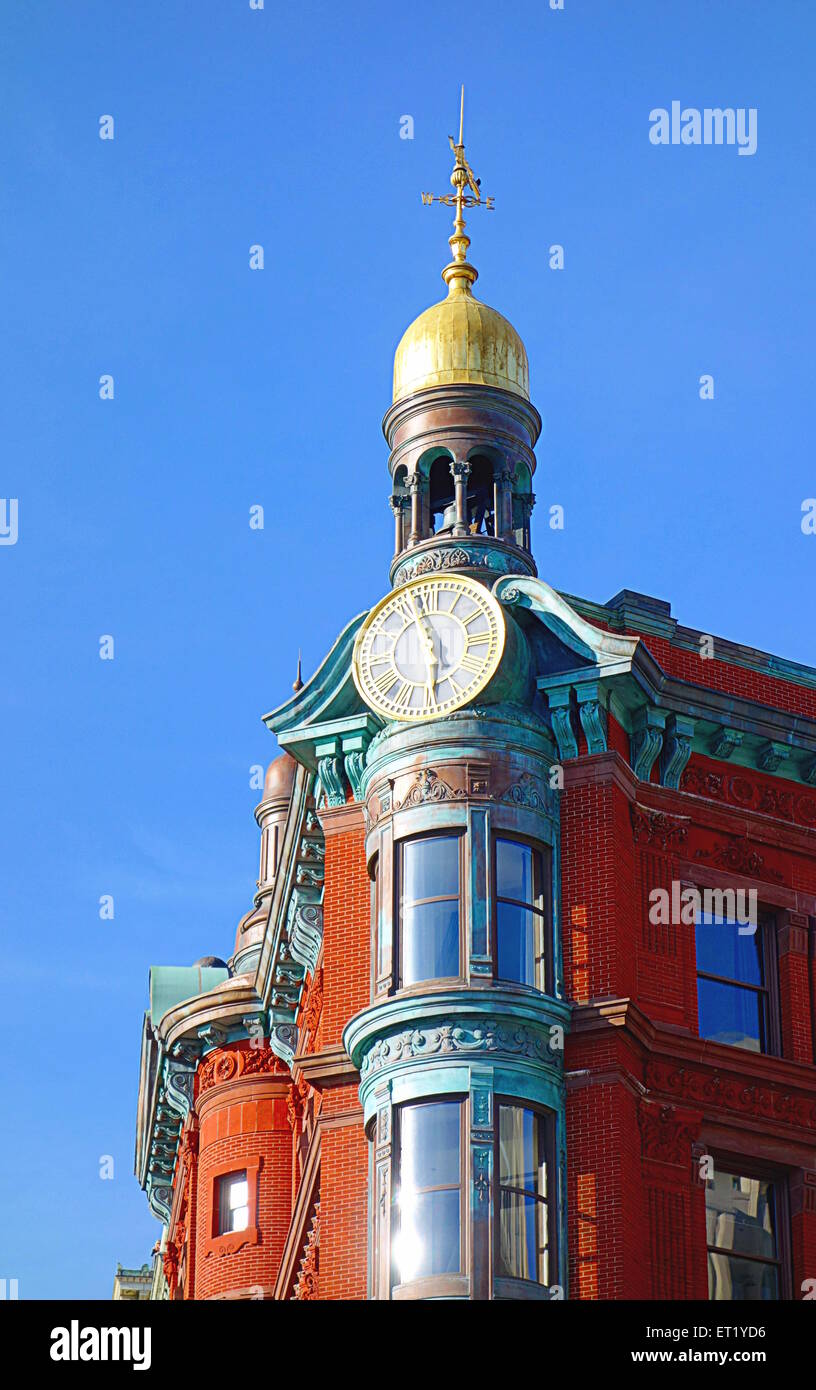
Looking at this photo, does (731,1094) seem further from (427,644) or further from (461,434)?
(461,434)

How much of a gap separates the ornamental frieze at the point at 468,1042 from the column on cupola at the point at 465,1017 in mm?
19

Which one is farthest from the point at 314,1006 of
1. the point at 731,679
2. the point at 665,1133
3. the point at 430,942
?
the point at 731,679

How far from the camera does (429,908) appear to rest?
131ft

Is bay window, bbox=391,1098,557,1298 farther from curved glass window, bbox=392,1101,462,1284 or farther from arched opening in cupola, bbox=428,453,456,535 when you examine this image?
arched opening in cupola, bbox=428,453,456,535

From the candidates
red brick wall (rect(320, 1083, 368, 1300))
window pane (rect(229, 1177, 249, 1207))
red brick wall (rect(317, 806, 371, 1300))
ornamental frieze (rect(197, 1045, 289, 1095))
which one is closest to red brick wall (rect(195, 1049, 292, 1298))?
ornamental frieze (rect(197, 1045, 289, 1095))

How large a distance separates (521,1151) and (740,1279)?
4078 mm

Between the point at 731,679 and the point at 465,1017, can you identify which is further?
the point at 731,679

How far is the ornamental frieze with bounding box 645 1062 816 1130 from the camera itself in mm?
40188

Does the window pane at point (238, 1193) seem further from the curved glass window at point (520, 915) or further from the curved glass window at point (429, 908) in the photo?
the curved glass window at point (520, 915)

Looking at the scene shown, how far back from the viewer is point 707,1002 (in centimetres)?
4175

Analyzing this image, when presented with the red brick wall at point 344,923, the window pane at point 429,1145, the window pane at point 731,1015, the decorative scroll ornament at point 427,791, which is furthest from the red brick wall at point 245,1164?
the decorative scroll ornament at point 427,791

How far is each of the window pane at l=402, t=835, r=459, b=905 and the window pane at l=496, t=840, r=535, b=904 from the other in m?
0.61
